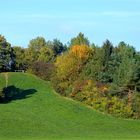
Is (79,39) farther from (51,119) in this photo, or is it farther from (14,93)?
(51,119)

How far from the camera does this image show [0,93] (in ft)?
266

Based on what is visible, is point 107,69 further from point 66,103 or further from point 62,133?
point 62,133

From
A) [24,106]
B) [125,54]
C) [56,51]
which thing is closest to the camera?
[24,106]

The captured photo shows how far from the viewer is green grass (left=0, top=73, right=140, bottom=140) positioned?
6750 centimetres

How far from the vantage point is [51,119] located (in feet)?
250

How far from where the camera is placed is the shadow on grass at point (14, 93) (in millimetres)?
85125

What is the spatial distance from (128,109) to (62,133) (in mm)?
16246

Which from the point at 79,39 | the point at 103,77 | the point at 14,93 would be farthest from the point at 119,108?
the point at 79,39

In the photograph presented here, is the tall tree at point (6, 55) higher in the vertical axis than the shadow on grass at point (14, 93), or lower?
higher

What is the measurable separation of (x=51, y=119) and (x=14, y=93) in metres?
12.8

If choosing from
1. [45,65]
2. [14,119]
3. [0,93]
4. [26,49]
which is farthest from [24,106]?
[26,49]

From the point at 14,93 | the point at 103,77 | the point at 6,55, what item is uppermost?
the point at 6,55

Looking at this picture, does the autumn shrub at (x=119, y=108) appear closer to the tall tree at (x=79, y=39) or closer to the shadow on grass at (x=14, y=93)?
the shadow on grass at (x=14, y=93)

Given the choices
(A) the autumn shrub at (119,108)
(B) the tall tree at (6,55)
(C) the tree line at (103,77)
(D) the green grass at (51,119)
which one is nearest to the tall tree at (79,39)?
(B) the tall tree at (6,55)
